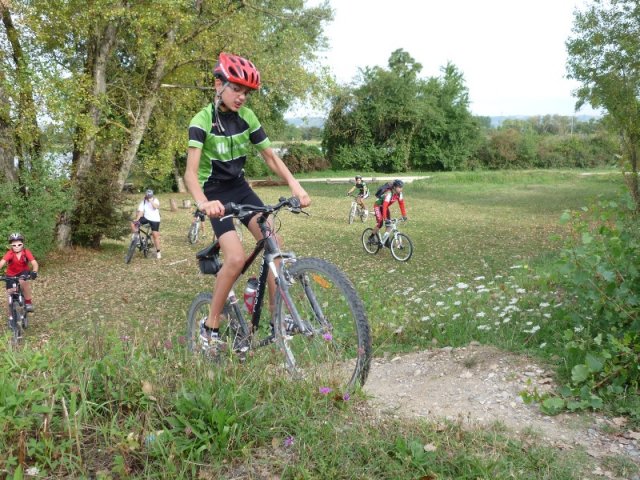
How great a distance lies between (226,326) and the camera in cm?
465

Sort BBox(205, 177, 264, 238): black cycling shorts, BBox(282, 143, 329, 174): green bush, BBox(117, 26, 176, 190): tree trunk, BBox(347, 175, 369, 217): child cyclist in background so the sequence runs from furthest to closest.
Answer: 1. BBox(282, 143, 329, 174): green bush
2. BBox(347, 175, 369, 217): child cyclist in background
3. BBox(117, 26, 176, 190): tree trunk
4. BBox(205, 177, 264, 238): black cycling shorts

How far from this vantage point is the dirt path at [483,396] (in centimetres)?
349

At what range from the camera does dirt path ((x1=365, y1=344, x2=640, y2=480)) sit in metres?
3.49

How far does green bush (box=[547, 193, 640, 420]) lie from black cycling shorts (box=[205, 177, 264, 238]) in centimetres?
251

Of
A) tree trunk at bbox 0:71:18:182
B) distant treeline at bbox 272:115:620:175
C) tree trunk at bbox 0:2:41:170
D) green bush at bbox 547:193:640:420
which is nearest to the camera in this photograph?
green bush at bbox 547:193:640:420

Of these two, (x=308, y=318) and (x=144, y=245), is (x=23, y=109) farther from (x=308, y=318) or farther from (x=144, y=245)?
(x=308, y=318)

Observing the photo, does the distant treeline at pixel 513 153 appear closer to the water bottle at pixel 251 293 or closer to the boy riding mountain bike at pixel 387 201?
the boy riding mountain bike at pixel 387 201

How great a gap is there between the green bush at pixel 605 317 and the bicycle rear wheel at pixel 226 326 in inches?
86.8

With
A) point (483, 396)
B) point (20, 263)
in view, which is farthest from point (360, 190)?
point (483, 396)

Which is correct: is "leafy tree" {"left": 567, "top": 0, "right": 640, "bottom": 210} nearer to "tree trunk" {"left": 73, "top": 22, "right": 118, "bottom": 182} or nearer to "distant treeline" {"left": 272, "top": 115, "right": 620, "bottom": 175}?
"tree trunk" {"left": 73, "top": 22, "right": 118, "bottom": 182}

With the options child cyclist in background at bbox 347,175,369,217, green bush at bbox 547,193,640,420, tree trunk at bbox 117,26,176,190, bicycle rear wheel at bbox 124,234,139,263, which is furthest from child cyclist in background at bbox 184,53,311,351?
child cyclist in background at bbox 347,175,369,217

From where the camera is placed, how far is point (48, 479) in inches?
103

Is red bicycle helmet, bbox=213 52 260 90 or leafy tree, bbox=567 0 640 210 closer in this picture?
red bicycle helmet, bbox=213 52 260 90

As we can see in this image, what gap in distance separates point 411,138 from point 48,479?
55.4 m
